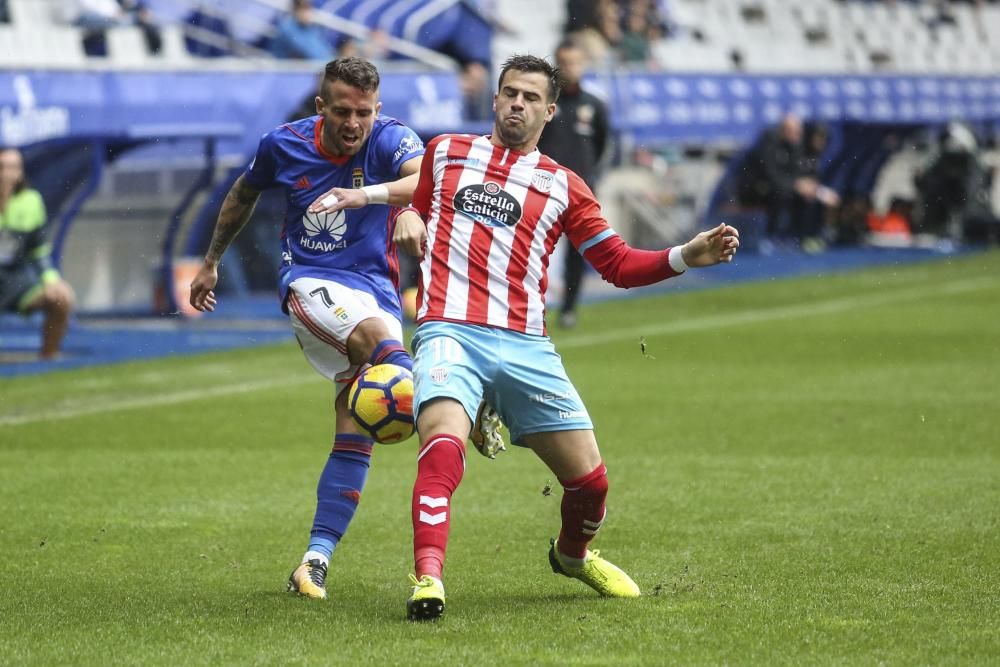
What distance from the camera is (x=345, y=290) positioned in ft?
20.5

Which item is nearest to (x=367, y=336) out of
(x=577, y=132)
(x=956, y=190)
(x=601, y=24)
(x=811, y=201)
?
(x=577, y=132)

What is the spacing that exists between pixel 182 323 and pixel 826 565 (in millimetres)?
10700

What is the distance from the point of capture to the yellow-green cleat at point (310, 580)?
19.2 ft

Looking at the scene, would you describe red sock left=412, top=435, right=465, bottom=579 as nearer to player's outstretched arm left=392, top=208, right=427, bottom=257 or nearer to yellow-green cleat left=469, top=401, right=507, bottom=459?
yellow-green cleat left=469, top=401, right=507, bottom=459

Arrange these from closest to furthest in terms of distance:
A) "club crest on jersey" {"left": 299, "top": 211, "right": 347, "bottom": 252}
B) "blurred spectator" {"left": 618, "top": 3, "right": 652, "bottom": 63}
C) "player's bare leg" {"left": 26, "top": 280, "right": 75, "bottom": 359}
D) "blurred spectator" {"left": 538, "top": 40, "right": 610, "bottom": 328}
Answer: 1. "club crest on jersey" {"left": 299, "top": 211, "right": 347, "bottom": 252}
2. "player's bare leg" {"left": 26, "top": 280, "right": 75, "bottom": 359}
3. "blurred spectator" {"left": 538, "top": 40, "right": 610, "bottom": 328}
4. "blurred spectator" {"left": 618, "top": 3, "right": 652, "bottom": 63}

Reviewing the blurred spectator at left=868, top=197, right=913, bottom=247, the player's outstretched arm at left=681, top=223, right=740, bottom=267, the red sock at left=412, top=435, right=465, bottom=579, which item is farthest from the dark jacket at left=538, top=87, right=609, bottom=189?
the blurred spectator at left=868, top=197, right=913, bottom=247

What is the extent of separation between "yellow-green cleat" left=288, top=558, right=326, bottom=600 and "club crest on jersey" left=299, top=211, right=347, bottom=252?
3.68ft

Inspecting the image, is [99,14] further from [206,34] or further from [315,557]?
[315,557]

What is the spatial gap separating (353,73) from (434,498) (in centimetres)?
154

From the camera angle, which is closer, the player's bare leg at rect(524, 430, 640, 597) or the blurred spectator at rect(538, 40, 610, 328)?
the player's bare leg at rect(524, 430, 640, 597)

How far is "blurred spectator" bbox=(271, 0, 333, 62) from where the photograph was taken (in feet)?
→ 63.4

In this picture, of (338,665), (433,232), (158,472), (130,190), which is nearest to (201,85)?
(130,190)

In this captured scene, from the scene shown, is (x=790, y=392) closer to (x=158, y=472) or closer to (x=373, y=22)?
(x=158, y=472)

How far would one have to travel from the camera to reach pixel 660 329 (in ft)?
52.6
